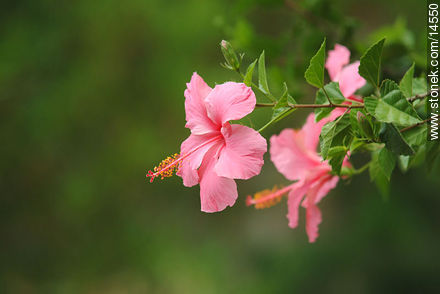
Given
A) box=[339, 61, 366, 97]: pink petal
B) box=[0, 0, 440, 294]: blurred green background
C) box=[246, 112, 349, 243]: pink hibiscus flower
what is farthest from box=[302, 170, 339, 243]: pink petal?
box=[0, 0, 440, 294]: blurred green background

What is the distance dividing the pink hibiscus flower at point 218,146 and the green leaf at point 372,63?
0.42 ft

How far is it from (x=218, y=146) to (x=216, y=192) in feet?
0.18

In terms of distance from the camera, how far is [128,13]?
243 cm

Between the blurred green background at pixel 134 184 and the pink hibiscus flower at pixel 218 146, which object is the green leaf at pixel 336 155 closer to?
the pink hibiscus flower at pixel 218 146

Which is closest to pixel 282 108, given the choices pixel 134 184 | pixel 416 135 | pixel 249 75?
pixel 249 75

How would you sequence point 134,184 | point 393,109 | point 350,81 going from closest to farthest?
point 393,109 < point 350,81 < point 134,184

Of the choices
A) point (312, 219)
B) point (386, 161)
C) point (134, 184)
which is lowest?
point (134, 184)

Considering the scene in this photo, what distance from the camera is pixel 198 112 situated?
487 millimetres

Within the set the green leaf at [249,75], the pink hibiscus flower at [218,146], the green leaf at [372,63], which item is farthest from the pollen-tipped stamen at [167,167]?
the green leaf at [372,63]

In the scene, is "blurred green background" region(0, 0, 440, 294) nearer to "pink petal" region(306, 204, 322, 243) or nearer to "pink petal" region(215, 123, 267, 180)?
"pink petal" region(306, 204, 322, 243)

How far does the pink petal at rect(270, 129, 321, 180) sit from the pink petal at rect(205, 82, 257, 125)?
0.17 metres

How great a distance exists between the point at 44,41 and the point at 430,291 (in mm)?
2076

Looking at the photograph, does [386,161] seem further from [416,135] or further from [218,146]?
[218,146]

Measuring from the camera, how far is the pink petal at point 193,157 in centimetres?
48
